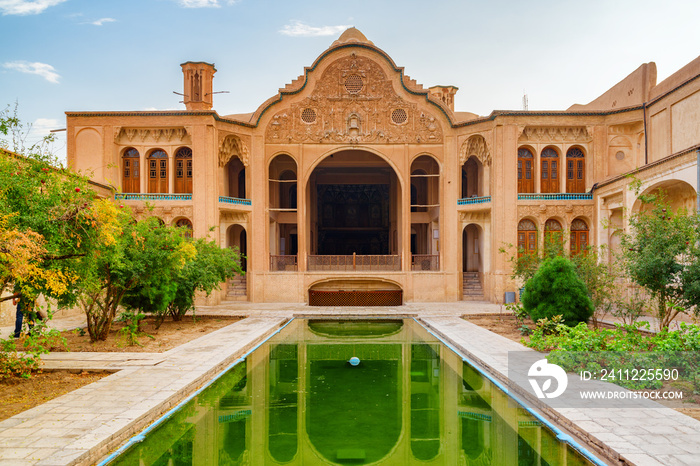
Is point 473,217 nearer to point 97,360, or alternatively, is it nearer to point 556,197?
point 556,197

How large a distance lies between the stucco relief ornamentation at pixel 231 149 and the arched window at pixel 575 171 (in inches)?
550

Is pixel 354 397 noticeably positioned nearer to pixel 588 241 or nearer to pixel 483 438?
pixel 483 438

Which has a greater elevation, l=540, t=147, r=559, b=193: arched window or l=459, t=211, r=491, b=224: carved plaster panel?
l=540, t=147, r=559, b=193: arched window

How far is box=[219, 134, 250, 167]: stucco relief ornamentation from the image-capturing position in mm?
21219

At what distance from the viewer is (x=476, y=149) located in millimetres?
21953

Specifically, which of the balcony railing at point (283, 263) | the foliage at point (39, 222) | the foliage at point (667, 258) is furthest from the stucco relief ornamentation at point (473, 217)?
the foliage at point (39, 222)

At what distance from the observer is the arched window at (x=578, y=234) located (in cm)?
2083

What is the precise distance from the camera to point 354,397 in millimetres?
7648

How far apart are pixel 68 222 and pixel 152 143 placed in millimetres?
15397

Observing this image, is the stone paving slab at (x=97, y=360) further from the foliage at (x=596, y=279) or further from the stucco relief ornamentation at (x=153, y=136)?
the stucco relief ornamentation at (x=153, y=136)

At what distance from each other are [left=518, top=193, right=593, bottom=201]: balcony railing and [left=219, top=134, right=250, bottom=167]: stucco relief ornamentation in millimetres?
11977

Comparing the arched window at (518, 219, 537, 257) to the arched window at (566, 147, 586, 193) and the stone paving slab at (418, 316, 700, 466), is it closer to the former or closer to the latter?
the arched window at (566, 147, 586, 193)

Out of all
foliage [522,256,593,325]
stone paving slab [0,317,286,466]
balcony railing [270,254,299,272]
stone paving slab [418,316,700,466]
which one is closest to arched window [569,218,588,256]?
foliage [522,256,593,325]

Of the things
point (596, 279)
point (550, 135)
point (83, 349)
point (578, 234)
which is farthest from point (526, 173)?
point (83, 349)
